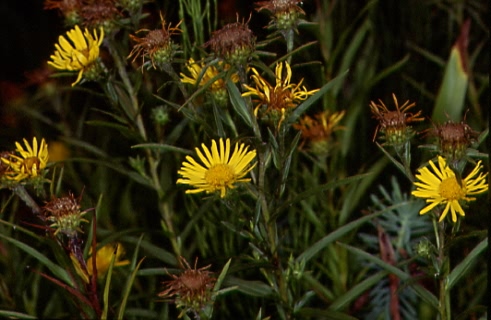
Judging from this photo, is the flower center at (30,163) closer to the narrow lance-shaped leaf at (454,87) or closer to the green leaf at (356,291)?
the green leaf at (356,291)

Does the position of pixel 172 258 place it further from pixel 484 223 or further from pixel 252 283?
pixel 484 223

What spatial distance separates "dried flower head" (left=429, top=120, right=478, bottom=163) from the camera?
0.67 m

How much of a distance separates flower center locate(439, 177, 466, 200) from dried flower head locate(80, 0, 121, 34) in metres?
0.40

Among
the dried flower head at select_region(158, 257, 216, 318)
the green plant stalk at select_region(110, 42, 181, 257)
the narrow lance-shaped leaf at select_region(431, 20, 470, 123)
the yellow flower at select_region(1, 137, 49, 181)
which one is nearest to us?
the dried flower head at select_region(158, 257, 216, 318)

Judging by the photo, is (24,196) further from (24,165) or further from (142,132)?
(142,132)

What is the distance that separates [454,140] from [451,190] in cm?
4

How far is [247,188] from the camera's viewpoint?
713 millimetres

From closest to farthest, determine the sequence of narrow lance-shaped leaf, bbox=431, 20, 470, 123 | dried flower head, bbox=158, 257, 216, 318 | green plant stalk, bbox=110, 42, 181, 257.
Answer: dried flower head, bbox=158, 257, 216, 318 < green plant stalk, bbox=110, 42, 181, 257 < narrow lance-shaped leaf, bbox=431, 20, 470, 123

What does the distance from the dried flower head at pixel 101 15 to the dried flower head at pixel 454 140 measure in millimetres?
383

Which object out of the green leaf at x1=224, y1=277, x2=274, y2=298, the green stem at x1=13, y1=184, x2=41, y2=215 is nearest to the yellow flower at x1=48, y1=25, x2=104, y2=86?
the green stem at x1=13, y1=184, x2=41, y2=215

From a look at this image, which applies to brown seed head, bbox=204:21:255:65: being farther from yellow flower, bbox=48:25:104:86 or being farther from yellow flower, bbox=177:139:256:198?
yellow flower, bbox=48:25:104:86

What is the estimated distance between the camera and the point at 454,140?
667 mm

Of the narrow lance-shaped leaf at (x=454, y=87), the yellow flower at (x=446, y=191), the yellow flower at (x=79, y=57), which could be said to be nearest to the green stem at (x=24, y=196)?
the yellow flower at (x=79, y=57)

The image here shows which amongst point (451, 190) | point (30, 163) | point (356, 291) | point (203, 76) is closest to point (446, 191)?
point (451, 190)
